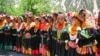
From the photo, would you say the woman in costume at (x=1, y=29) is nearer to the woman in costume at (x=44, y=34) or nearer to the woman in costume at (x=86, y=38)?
the woman in costume at (x=44, y=34)

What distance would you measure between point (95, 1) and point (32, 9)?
21.9m

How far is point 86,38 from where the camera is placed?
10984 mm

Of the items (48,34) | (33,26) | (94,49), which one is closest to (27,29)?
(33,26)

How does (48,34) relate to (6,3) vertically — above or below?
above

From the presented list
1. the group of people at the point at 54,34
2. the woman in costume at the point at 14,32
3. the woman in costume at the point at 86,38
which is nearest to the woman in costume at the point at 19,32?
the group of people at the point at 54,34

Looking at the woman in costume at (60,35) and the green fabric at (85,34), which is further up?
the green fabric at (85,34)

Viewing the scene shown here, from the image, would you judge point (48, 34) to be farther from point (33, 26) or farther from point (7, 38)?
point (7, 38)

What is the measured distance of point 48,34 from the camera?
14.0 m

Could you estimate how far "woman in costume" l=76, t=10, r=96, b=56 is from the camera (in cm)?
1091

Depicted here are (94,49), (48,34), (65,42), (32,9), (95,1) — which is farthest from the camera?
(95,1)

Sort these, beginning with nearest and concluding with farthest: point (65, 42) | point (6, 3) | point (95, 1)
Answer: point (65, 42), point (6, 3), point (95, 1)

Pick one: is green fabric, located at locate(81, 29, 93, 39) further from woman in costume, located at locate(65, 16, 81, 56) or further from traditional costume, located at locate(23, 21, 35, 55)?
traditional costume, located at locate(23, 21, 35, 55)

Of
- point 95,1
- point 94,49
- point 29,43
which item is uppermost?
point 94,49

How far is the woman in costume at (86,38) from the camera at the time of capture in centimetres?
1091
